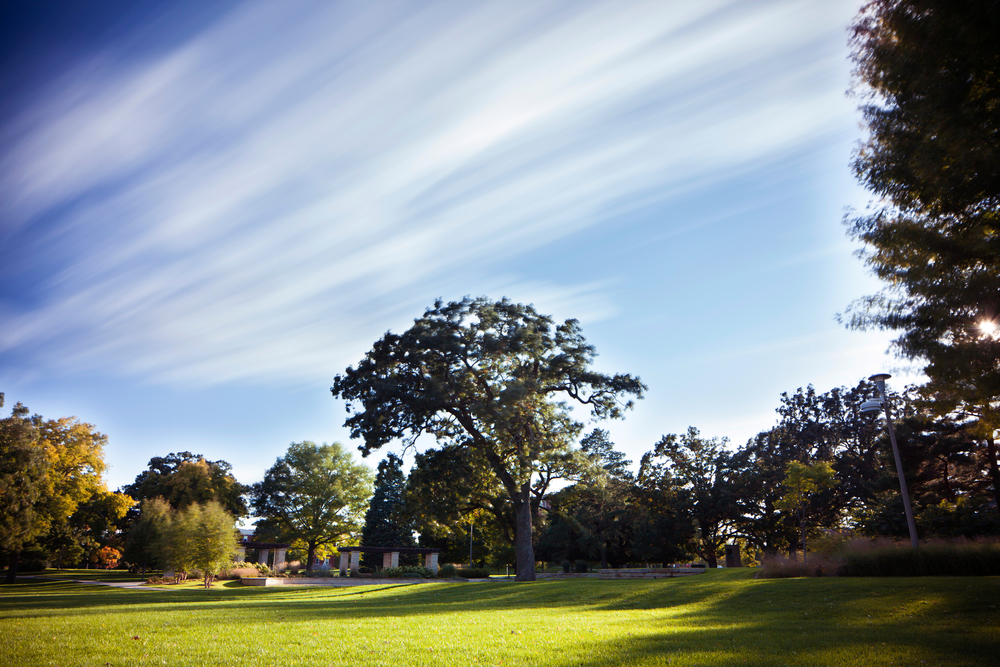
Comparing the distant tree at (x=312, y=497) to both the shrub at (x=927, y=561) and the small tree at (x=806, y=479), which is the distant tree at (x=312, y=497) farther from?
the shrub at (x=927, y=561)

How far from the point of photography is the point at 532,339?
3064 centimetres

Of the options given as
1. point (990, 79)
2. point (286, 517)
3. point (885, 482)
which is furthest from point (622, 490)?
point (990, 79)

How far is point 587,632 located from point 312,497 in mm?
51237

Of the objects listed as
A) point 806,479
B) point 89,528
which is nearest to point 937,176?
point 806,479

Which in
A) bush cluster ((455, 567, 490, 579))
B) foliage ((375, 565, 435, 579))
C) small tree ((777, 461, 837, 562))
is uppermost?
small tree ((777, 461, 837, 562))

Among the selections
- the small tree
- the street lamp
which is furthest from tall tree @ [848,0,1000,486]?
the small tree

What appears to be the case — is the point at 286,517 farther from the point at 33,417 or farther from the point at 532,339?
the point at 532,339

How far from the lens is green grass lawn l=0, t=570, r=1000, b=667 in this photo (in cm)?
752

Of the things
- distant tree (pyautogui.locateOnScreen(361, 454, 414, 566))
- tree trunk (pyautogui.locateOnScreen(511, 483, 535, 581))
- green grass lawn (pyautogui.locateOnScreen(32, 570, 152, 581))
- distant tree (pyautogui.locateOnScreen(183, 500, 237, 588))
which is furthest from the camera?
distant tree (pyautogui.locateOnScreen(361, 454, 414, 566))

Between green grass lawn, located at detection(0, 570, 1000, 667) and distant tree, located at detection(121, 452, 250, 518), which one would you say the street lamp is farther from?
distant tree, located at detection(121, 452, 250, 518)

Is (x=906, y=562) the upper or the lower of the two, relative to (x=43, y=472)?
lower

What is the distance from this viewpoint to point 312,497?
55.7 meters

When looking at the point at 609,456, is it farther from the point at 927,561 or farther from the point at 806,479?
the point at 927,561

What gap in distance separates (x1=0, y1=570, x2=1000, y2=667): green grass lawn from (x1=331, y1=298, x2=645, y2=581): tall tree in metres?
13.6
